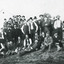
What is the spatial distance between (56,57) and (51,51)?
29cm

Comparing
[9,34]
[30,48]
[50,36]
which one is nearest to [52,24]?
[50,36]

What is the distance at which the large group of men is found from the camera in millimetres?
8656

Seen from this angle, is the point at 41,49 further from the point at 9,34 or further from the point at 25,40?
the point at 9,34

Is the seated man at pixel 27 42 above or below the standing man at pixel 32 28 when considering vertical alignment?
below

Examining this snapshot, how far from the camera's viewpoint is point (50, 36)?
28.7ft

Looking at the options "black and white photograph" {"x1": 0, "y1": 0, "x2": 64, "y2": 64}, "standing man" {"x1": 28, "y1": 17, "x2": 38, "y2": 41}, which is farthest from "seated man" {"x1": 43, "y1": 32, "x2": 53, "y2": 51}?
"standing man" {"x1": 28, "y1": 17, "x2": 38, "y2": 41}

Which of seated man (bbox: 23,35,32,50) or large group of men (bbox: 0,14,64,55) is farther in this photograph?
seated man (bbox: 23,35,32,50)

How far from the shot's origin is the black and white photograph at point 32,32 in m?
8.64

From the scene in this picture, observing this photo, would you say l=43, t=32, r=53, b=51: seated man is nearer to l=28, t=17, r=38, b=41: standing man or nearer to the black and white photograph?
the black and white photograph

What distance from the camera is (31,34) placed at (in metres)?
9.23

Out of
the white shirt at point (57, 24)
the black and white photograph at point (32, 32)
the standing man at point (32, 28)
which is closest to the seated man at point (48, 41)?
the black and white photograph at point (32, 32)

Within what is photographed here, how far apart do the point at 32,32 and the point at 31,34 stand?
0.08 m

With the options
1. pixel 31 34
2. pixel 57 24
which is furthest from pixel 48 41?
pixel 31 34

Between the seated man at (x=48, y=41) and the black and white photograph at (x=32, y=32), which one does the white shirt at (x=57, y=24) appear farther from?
the seated man at (x=48, y=41)
